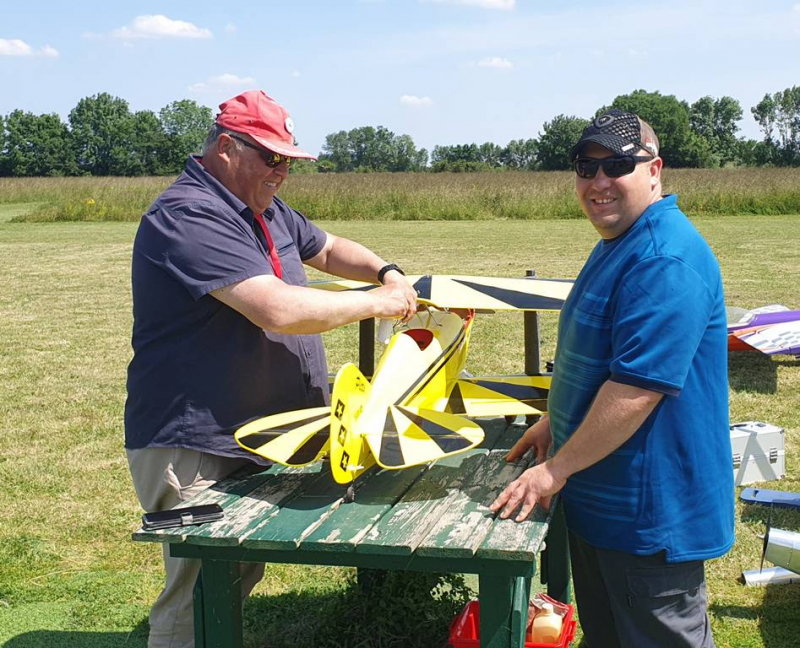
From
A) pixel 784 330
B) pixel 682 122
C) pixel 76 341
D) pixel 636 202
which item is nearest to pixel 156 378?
pixel 636 202

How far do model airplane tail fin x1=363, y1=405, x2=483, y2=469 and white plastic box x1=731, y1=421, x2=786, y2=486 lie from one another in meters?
3.00

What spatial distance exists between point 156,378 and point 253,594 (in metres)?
1.81

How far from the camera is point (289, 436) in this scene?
2.79 meters

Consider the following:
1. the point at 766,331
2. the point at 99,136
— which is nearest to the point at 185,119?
the point at 99,136

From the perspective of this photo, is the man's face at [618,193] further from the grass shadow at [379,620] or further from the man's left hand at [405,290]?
the grass shadow at [379,620]

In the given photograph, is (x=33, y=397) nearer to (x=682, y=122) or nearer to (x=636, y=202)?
(x=636, y=202)

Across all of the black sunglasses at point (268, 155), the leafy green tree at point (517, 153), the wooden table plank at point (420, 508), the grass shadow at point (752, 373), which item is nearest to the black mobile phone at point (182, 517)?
the wooden table plank at point (420, 508)

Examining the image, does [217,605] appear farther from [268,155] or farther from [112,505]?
[112,505]

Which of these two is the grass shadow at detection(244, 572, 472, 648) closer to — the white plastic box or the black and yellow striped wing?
the black and yellow striped wing

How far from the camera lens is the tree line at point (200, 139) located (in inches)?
3383

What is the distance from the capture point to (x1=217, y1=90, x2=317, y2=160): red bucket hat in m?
2.96

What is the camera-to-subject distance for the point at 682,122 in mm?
94875

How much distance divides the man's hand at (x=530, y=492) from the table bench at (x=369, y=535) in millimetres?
41

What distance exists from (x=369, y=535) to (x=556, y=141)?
278 ft
